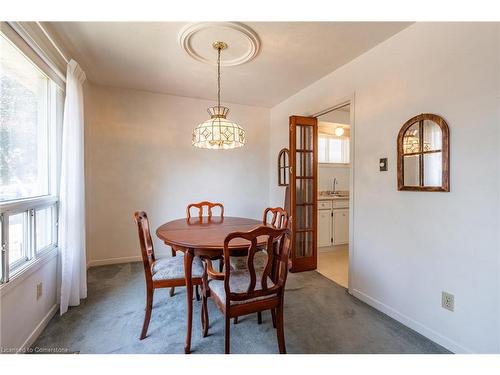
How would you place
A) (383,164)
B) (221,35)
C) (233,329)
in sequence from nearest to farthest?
(233,329) < (221,35) < (383,164)

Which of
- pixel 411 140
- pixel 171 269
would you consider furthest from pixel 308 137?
pixel 171 269

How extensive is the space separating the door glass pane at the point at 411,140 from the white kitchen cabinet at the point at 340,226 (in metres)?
2.15

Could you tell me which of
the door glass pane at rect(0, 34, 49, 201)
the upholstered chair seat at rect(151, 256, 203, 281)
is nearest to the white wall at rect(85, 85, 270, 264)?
the door glass pane at rect(0, 34, 49, 201)

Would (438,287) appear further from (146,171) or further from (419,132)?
(146,171)

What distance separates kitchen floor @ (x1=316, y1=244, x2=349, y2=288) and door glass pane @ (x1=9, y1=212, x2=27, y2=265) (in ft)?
10.0

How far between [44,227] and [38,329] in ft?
2.72

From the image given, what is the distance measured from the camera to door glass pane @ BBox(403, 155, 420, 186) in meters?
1.88

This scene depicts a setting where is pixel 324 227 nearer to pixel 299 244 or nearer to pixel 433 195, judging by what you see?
pixel 299 244

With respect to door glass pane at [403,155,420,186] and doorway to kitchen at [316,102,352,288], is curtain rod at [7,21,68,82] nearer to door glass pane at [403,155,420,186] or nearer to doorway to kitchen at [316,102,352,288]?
doorway to kitchen at [316,102,352,288]

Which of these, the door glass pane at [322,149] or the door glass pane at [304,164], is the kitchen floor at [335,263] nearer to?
the door glass pane at [304,164]

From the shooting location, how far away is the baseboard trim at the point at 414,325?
1.61 metres

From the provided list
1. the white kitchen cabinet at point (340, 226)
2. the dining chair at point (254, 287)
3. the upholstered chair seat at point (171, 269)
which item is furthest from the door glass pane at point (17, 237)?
the white kitchen cabinet at point (340, 226)

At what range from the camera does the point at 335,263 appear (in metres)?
3.43
